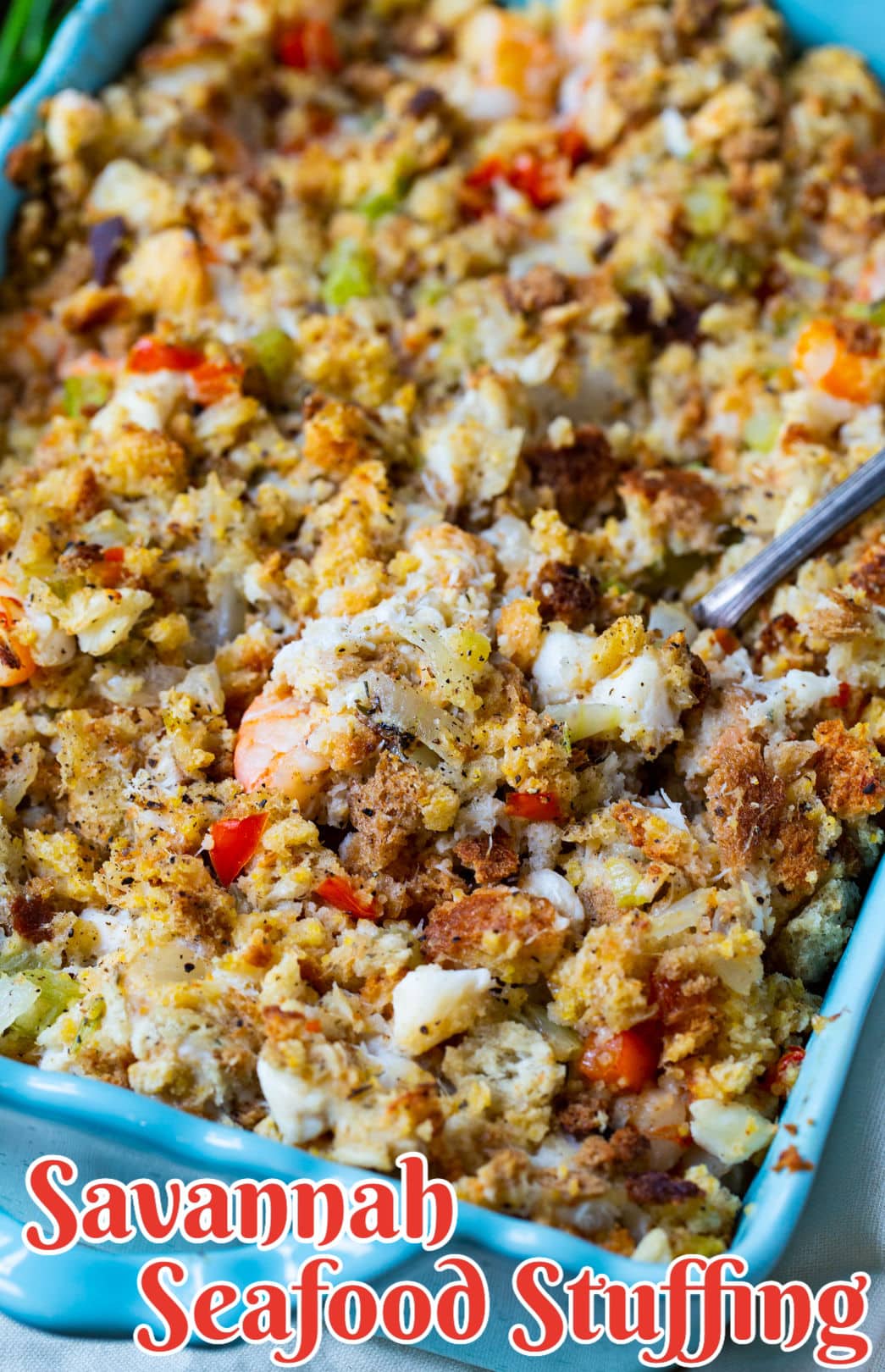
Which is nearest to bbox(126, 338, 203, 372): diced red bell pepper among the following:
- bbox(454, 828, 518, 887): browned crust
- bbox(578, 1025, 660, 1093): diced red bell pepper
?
bbox(454, 828, 518, 887): browned crust

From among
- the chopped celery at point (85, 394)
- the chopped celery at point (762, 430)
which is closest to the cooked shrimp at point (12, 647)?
the chopped celery at point (85, 394)

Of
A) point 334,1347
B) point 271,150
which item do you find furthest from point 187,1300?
point 271,150

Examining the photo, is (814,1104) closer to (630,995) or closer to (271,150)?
(630,995)

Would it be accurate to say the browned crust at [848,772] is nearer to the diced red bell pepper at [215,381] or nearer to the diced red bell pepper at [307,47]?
the diced red bell pepper at [215,381]

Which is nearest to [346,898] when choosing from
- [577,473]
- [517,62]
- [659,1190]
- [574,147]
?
[659,1190]

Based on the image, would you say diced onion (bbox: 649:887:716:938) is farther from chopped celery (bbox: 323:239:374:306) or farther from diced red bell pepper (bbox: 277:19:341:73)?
diced red bell pepper (bbox: 277:19:341:73)

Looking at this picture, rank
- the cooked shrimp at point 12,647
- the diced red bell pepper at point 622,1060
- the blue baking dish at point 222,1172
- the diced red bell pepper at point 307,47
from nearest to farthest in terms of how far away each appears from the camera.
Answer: the blue baking dish at point 222,1172, the diced red bell pepper at point 622,1060, the cooked shrimp at point 12,647, the diced red bell pepper at point 307,47
